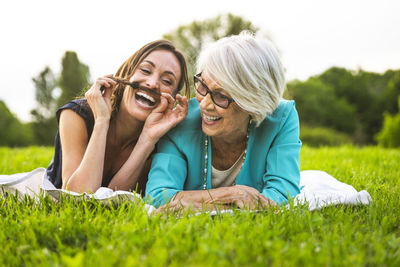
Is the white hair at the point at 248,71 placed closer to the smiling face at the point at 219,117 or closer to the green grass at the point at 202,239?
the smiling face at the point at 219,117

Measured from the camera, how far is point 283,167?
2949mm

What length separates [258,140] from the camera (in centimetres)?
315

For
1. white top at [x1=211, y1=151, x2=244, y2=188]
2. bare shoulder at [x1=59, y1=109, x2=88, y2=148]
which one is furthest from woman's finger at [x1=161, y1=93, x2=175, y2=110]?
bare shoulder at [x1=59, y1=109, x2=88, y2=148]

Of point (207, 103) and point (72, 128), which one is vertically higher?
point (207, 103)

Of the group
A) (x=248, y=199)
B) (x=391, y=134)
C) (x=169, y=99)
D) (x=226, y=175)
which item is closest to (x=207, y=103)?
(x=169, y=99)

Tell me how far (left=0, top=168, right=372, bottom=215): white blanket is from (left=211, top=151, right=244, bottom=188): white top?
636 millimetres

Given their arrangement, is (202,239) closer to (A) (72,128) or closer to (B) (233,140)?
(B) (233,140)

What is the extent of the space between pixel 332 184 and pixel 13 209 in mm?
3228

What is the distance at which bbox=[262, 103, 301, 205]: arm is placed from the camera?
110 inches

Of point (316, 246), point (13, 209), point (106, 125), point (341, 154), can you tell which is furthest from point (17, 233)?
point (341, 154)

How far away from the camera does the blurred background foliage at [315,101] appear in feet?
82.6

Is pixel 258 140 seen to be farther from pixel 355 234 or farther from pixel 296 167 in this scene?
pixel 355 234

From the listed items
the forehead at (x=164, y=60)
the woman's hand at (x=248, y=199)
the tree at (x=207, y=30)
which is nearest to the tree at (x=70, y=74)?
the tree at (x=207, y=30)

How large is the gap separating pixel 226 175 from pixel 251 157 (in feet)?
1.05
